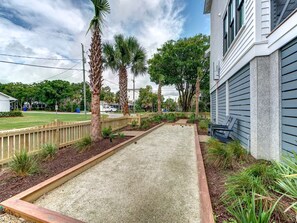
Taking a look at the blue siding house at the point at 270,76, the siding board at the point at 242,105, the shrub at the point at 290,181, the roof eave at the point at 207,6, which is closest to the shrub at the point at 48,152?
the shrub at the point at 290,181

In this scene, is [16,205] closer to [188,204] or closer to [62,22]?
[188,204]

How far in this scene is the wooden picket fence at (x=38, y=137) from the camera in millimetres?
4215

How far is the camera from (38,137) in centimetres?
498

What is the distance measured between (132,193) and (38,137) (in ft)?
12.4

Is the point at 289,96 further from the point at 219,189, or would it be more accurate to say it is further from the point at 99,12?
the point at 99,12

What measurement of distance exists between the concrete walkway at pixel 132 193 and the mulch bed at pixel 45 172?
0.49 metres

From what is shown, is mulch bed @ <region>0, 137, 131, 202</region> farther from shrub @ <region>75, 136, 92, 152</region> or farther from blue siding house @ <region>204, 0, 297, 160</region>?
blue siding house @ <region>204, 0, 297, 160</region>

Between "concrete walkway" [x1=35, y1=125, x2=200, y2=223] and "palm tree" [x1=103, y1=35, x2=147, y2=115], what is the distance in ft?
26.6

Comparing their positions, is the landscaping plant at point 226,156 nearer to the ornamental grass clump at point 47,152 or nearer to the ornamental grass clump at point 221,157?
the ornamental grass clump at point 221,157

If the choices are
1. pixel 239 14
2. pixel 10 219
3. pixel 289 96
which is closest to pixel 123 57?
pixel 239 14

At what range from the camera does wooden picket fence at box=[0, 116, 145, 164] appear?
421 cm

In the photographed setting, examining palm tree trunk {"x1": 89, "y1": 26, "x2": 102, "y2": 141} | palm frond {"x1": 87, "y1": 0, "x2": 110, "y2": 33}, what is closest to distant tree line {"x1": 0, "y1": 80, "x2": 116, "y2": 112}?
palm tree trunk {"x1": 89, "y1": 26, "x2": 102, "y2": 141}

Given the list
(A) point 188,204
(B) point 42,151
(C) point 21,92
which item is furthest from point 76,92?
(A) point 188,204

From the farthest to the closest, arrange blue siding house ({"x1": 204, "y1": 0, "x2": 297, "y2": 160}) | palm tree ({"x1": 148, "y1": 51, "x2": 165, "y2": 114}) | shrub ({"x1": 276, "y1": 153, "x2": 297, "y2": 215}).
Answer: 1. palm tree ({"x1": 148, "y1": 51, "x2": 165, "y2": 114})
2. blue siding house ({"x1": 204, "y1": 0, "x2": 297, "y2": 160})
3. shrub ({"x1": 276, "y1": 153, "x2": 297, "y2": 215})
